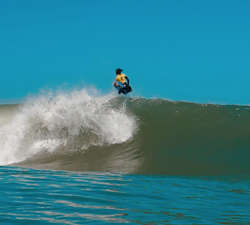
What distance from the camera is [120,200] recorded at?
4.60 m

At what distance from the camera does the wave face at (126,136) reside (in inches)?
328

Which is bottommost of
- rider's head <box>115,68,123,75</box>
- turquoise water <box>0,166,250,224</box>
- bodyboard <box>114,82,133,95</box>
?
turquoise water <box>0,166,250,224</box>

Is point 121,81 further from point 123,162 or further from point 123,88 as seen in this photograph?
point 123,162

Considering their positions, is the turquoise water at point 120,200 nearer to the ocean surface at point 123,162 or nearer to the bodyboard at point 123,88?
the ocean surface at point 123,162

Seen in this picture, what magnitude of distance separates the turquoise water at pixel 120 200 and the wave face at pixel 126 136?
160 cm

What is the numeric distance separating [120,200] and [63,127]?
6752 millimetres

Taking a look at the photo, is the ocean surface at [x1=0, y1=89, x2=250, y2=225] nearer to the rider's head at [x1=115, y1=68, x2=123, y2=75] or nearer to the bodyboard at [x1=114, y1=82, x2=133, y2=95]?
the bodyboard at [x1=114, y1=82, x2=133, y2=95]

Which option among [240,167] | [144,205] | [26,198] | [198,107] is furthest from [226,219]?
[198,107]

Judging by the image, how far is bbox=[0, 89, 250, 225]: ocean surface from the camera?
405 cm

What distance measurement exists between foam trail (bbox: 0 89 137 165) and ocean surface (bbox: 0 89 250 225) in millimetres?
34

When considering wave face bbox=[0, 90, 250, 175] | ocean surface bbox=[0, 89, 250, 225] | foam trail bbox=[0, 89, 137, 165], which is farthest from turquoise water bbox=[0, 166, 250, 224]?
foam trail bbox=[0, 89, 137, 165]

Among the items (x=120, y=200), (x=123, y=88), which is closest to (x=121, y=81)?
(x=123, y=88)

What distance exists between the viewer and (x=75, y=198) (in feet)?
15.0

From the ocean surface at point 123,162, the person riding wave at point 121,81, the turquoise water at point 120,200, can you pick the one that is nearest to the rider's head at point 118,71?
the person riding wave at point 121,81
